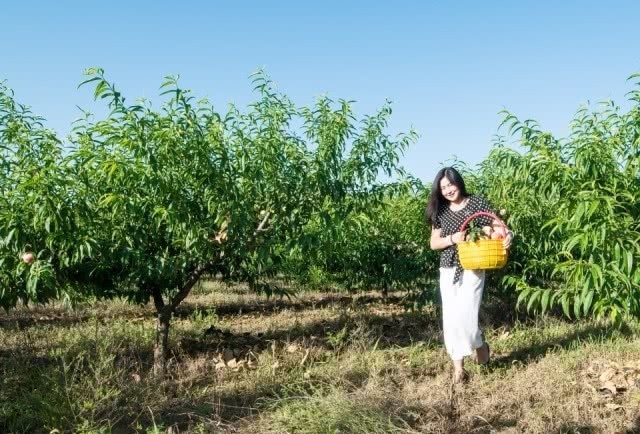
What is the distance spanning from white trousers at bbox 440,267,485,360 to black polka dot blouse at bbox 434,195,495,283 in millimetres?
46

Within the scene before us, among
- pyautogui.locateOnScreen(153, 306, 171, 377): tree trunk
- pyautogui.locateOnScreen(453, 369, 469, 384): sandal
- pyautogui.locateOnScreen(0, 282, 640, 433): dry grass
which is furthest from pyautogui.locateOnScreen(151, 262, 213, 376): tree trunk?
pyautogui.locateOnScreen(453, 369, 469, 384): sandal

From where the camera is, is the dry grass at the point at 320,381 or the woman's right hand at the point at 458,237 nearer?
the dry grass at the point at 320,381

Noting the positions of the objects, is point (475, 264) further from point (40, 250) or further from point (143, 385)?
point (40, 250)

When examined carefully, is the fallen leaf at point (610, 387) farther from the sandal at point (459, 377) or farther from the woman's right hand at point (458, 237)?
the woman's right hand at point (458, 237)

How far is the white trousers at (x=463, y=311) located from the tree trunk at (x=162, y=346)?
85.8 inches

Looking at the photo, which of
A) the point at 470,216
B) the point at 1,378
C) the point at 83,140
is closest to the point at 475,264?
the point at 470,216

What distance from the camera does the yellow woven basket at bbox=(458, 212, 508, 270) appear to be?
3586mm

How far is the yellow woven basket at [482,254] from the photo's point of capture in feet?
11.8

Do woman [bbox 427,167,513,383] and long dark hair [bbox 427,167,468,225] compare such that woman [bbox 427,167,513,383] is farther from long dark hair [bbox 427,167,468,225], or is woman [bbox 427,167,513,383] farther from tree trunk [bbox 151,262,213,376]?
tree trunk [bbox 151,262,213,376]

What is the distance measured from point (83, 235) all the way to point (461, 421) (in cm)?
262

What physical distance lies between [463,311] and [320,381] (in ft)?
3.54

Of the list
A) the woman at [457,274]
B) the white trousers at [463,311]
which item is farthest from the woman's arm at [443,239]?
the white trousers at [463,311]

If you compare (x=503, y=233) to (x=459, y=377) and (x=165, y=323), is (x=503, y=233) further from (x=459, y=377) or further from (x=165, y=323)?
(x=165, y=323)

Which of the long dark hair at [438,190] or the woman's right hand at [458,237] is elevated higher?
the long dark hair at [438,190]
